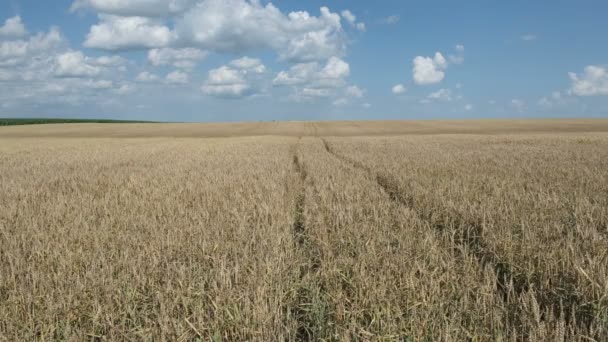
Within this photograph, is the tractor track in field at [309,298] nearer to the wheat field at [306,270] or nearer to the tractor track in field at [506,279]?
the wheat field at [306,270]

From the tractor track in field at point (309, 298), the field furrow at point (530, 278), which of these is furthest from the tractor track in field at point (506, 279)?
the tractor track in field at point (309, 298)

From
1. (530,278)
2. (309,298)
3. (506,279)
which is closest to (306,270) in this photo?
(309,298)

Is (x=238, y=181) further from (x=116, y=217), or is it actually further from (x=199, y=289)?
(x=199, y=289)

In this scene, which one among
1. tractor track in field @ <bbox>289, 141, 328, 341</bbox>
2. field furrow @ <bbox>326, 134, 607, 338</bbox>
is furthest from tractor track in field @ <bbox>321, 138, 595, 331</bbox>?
tractor track in field @ <bbox>289, 141, 328, 341</bbox>

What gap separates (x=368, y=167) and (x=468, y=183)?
4634mm

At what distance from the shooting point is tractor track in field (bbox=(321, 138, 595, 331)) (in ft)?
10.4

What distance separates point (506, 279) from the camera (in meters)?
3.95

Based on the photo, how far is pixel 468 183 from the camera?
30.7 feet

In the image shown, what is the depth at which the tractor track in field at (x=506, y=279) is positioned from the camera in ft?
10.4

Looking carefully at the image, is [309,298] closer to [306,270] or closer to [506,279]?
[306,270]

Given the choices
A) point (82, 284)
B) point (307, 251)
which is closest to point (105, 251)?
point (82, 284)

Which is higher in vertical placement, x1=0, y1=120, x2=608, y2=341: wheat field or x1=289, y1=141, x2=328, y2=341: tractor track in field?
x1=0, y1=120, x2=608, y2=341: wheat field

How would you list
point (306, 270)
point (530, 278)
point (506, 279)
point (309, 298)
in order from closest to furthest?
1. point (309, 298)
2. point (530, 278)
3. point (506, 279)
4. point (306, 270)

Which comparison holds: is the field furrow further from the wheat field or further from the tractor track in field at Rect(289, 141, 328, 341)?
the tractor track in field at Rect(289, 141, 328, 341)
